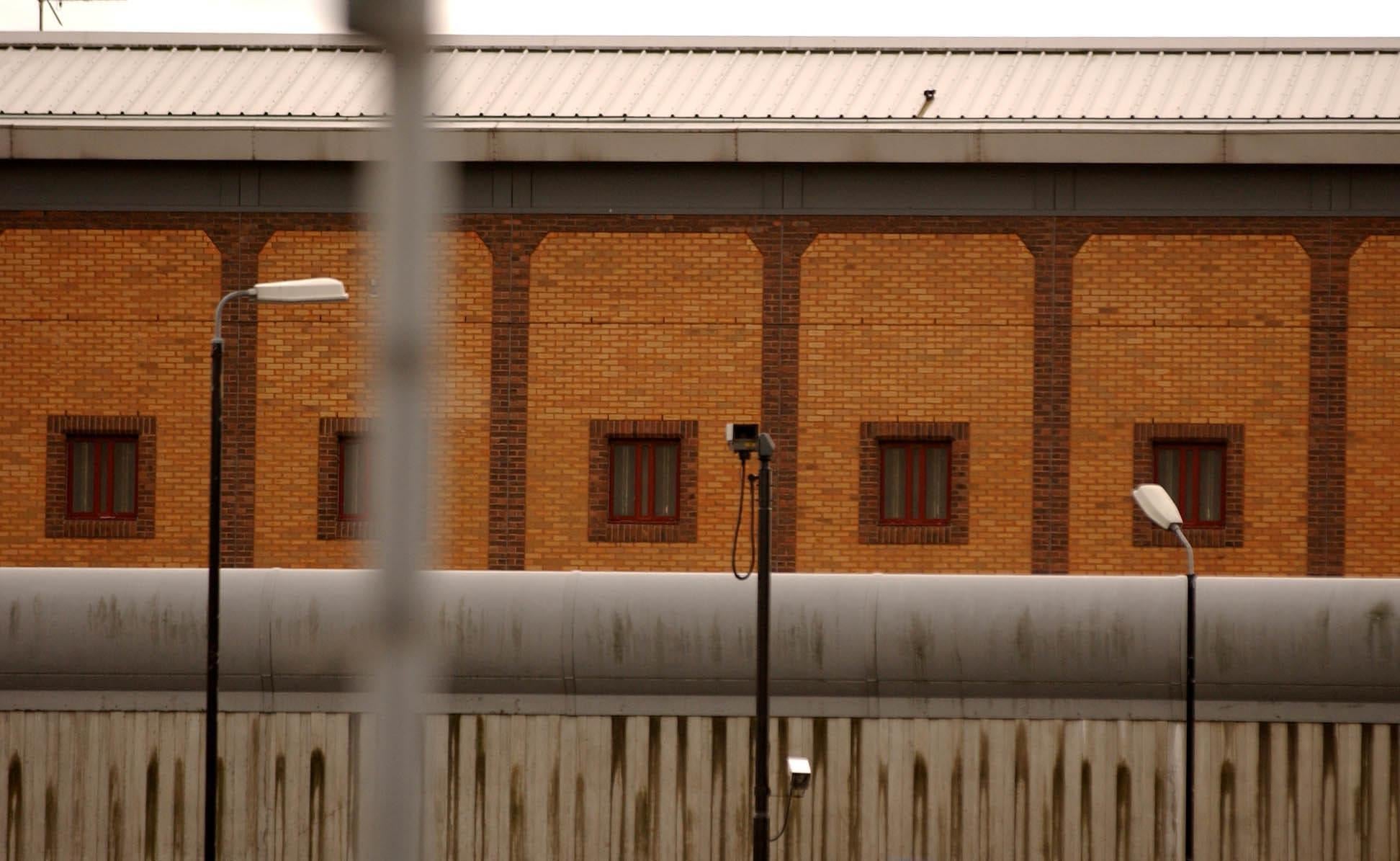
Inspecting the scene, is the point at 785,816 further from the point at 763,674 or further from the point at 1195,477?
the point at 1195,477

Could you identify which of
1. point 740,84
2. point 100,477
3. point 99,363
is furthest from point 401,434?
point 740,84

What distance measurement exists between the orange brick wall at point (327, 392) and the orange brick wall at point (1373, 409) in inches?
429

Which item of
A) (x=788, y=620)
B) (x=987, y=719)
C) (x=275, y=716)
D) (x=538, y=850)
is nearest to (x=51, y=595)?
(x=275, y=716)

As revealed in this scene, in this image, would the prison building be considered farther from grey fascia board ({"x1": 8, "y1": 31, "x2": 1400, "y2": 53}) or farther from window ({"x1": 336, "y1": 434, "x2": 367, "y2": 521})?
grey fascia board ({"x1": 8, "y1": 31, "x2": 1400, "y2": 53})

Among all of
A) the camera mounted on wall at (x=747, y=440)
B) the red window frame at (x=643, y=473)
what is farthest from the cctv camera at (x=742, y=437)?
the red window frame at (x=643, y=473)

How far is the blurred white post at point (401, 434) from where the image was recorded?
9.78 feet

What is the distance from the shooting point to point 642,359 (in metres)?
18.3

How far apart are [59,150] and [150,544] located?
16.8 feet

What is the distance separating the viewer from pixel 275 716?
56.1 ft

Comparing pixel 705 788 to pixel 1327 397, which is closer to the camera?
pixel 705 788

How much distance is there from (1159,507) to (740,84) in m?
8.93

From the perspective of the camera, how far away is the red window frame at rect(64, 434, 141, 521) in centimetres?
1864

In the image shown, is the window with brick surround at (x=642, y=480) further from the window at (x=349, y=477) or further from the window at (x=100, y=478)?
the window at (x=100, y=478)

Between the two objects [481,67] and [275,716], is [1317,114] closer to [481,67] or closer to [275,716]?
[481,67]
